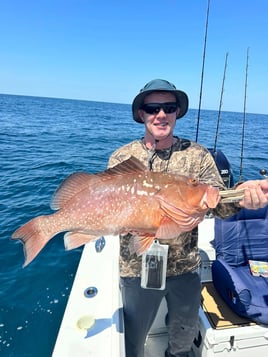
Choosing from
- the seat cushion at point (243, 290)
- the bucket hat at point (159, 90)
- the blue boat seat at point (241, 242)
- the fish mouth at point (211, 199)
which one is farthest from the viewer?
the blue boat seat at point (241, 242)

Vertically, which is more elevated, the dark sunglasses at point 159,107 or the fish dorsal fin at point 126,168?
the dark sunglasses at point 159,107

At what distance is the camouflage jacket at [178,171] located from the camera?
232 cm

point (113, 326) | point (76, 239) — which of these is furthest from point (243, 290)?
point (76, 239)

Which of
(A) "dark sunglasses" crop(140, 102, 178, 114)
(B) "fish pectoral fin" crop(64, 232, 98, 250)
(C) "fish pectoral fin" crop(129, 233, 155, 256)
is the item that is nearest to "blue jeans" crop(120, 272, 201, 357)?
(C) "fish pectoral fin" crop(129, 233, 155, 256)

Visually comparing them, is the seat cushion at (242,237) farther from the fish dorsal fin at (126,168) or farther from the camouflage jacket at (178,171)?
the fish dorsal fin at (126,168)

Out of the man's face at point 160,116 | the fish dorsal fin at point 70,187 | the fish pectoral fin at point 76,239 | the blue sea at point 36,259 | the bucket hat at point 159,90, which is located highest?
the bucket hat at point 159,90

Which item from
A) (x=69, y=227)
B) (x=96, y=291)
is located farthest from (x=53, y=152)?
(x=69, y=227)

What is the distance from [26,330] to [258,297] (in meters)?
3.14

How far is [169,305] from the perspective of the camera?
8.18ft

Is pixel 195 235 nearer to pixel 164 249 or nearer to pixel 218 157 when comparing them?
pixel 164 249

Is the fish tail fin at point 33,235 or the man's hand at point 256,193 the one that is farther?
the fish tail fin at point 33,235

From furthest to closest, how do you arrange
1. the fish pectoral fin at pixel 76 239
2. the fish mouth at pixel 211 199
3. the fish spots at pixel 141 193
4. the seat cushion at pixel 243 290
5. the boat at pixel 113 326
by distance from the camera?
1. the seat cushion at pixel 243 290
2. the boat at pixel 113 326
3. the fish pectoral fin at pixel 76 239
4. the fish spots at pixel 141 193
5. the fish mouth at pixel 211 199

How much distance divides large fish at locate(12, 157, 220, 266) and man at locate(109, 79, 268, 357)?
15.9 inches

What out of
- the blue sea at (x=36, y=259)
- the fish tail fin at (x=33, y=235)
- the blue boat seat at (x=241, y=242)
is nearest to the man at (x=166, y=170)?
the fish tail fin at (x=33, y=235)
